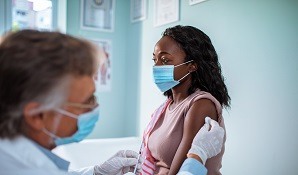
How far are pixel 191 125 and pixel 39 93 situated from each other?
0.71 metres

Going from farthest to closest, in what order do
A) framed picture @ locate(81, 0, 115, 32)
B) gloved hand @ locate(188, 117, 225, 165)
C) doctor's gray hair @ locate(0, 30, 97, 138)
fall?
framed picture @ locate(81, 0, 115, 32) < gloved hand @ locate(188, 117, 225, 165) < doctor's gray hair @ locate(0, 30, 97, 138)

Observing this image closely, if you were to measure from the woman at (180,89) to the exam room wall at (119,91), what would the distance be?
1.49 m

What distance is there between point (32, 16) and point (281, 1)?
241 cm

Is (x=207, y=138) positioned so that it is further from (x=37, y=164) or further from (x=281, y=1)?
(x=281, y=1)

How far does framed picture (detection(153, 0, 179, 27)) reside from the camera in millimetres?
2166

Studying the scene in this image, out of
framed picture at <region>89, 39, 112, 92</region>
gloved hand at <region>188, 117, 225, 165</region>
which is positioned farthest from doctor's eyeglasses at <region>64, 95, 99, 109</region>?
framed picture at <region>89, 39, 112, 92</region>

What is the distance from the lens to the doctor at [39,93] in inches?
26.2

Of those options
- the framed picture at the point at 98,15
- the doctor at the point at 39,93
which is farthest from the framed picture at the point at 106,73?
the doctor at the point at 39,93

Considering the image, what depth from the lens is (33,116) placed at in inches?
28.3

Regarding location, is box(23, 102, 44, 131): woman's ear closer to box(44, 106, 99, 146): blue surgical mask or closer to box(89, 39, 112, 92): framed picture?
box(44, 106, 99, 146): blue surgical mask

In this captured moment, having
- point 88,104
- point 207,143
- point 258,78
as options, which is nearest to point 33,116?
point 88,104

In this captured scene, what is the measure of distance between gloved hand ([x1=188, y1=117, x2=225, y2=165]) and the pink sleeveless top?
0.18 m

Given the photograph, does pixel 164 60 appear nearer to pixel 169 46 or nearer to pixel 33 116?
pixel 169 46

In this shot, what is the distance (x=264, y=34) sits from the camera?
4.96 feet
